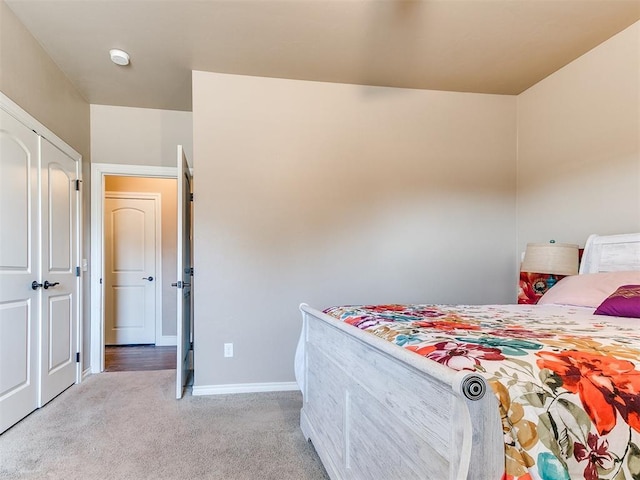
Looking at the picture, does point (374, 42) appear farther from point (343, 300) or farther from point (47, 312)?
point (47, 312)

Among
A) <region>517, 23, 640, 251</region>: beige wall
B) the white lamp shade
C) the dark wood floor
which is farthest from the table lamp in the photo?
the dark wood floor

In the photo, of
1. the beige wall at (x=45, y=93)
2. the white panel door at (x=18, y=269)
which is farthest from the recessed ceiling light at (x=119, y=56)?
the white panel door at (x=18, y=269)

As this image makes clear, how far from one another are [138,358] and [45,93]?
9.33ft

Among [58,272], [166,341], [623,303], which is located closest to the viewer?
[623,303]

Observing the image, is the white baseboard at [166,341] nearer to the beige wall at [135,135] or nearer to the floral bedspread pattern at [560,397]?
the beige wall at [135,135]

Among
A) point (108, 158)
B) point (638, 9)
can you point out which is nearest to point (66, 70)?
point (108, 158)

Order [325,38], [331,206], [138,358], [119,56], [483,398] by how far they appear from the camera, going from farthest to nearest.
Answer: [138,358] → [331,206] → [119,56] → [325,38] → [483,398]

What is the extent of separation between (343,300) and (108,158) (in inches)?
105

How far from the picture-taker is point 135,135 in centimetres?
381

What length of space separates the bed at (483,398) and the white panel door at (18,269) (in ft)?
6.65

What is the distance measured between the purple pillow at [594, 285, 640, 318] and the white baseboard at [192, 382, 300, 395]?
7.36 feet

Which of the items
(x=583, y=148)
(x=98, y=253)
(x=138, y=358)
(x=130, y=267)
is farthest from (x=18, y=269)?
(x=583, y=148)

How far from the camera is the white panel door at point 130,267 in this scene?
16.9 feet

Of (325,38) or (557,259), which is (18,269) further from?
(557,259)
